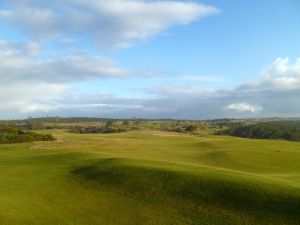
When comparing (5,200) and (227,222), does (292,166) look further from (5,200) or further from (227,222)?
(5,200)

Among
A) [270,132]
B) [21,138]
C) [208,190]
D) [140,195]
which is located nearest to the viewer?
[208,190]

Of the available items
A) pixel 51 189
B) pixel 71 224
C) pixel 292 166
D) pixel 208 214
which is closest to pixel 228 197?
pixel 208 214

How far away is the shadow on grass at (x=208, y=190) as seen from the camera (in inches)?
942

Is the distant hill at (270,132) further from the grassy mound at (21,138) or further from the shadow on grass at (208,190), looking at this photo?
the shadow on grass at (208,190)

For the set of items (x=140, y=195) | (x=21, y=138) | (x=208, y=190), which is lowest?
(x=140, y=195)

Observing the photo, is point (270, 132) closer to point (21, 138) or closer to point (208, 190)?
point (21, 138)

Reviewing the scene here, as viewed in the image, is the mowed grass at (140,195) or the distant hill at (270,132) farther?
the distant hill at (270,132)

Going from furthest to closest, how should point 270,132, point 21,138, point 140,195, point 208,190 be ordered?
point 270,132
point 21,138
point 140,195
point 208,190

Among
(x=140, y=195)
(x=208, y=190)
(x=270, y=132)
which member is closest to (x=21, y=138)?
(x=140, y=195)

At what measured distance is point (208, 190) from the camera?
2783 cm

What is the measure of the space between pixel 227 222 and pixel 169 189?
7039mm

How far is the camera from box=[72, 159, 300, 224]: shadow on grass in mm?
23934

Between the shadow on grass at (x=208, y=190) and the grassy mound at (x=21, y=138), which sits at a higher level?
the grassy mound at (x=21, y=138)

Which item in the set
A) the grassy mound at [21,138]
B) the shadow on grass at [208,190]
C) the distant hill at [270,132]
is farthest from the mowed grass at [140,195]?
the distant hill at [270,132]
